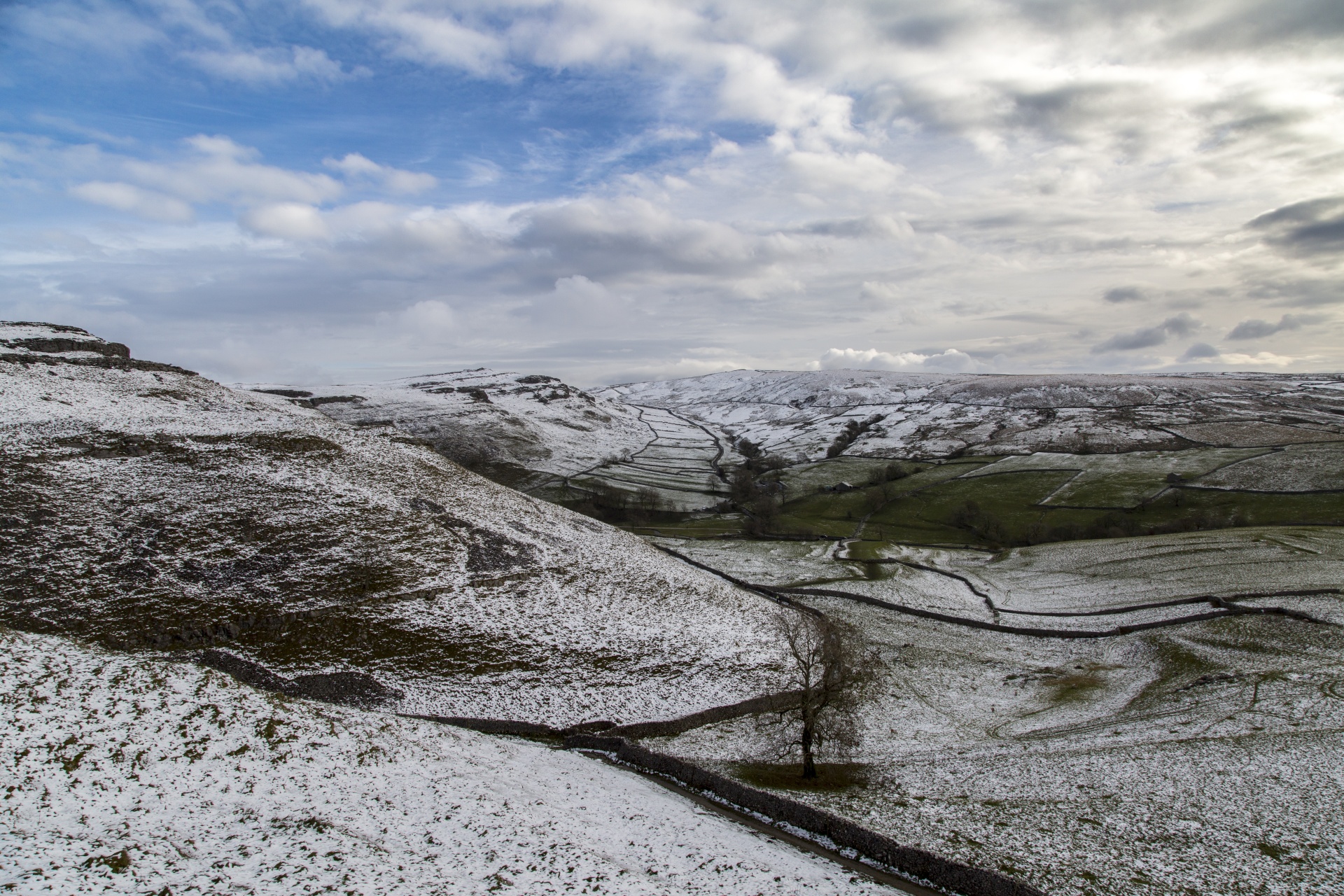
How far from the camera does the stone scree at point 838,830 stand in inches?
721

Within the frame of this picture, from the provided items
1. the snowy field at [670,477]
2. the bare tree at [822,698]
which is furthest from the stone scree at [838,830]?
the snowy field at [670,477]

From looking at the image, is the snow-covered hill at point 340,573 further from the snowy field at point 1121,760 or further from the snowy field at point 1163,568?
the snowy field at point 1163,568

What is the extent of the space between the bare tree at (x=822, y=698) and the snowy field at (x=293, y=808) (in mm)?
7167

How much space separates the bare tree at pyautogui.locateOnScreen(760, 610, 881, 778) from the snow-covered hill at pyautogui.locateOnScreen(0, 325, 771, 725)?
133 inches

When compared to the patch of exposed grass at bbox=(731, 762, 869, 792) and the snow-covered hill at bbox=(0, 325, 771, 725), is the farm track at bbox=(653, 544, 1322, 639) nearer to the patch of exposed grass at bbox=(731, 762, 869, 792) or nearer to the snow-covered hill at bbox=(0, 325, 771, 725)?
the snow-covered hill at bbox=(0, 325, 771, 725)

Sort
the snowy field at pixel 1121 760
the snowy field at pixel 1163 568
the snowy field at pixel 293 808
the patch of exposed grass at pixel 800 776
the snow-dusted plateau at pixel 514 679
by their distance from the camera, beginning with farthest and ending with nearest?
the snowy field at pixel 1163 568 → the patch of exposed grass at pixel 800 776 → the snowy field at pixel 1121 760 → the snow-dusted plateau at pixel 514 679 → the snowy field at pixel 293 808

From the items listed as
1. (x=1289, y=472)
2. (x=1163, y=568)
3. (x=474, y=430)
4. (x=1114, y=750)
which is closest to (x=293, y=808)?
(x=1114, y=750)

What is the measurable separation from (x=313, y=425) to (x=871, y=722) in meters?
54.3

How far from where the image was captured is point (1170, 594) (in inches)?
2119

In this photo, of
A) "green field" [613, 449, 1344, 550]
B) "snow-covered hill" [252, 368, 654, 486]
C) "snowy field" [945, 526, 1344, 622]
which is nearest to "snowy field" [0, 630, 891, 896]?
"snowy field" [945, 526, 1344, 622]

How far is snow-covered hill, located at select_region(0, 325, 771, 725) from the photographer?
107 feet

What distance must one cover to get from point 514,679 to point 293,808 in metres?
15.8

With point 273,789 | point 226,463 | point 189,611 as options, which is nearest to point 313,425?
point 226,463

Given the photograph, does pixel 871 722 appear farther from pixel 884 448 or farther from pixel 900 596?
pixel 884 448
